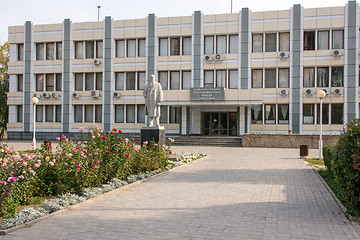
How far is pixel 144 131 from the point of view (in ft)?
55.3

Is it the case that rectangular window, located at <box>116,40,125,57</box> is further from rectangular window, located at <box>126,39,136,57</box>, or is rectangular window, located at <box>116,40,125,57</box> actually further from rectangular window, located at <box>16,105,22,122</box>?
rectangular window, located at <box>16,105,22,122</box>

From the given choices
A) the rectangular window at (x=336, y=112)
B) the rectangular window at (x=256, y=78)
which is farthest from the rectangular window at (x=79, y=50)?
the rectangular window at (x=336, y=112)

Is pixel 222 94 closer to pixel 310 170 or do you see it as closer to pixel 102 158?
pixel 310 170

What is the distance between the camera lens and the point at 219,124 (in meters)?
34.1

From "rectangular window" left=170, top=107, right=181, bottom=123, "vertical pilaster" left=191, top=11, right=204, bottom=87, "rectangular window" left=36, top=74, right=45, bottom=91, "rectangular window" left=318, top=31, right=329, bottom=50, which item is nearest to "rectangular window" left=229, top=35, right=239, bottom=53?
"vertical pilaster" left=191, top=11, right=204, bottom=87

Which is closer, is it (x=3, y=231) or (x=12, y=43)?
(x=3, y=231)

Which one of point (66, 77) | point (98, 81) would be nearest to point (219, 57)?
point (98, 81)

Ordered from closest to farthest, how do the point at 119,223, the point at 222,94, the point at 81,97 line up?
1. the point at 119,223
2. the point at 222,94
3. the point at 81,97

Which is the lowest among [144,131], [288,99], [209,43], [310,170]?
[310,170]

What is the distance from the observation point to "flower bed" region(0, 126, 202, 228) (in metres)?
6.82

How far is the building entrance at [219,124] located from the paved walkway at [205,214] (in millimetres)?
22937

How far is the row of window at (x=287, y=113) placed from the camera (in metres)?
30.8

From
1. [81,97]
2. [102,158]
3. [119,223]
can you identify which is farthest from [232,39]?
[119,223]

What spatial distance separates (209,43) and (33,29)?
1810 cm
